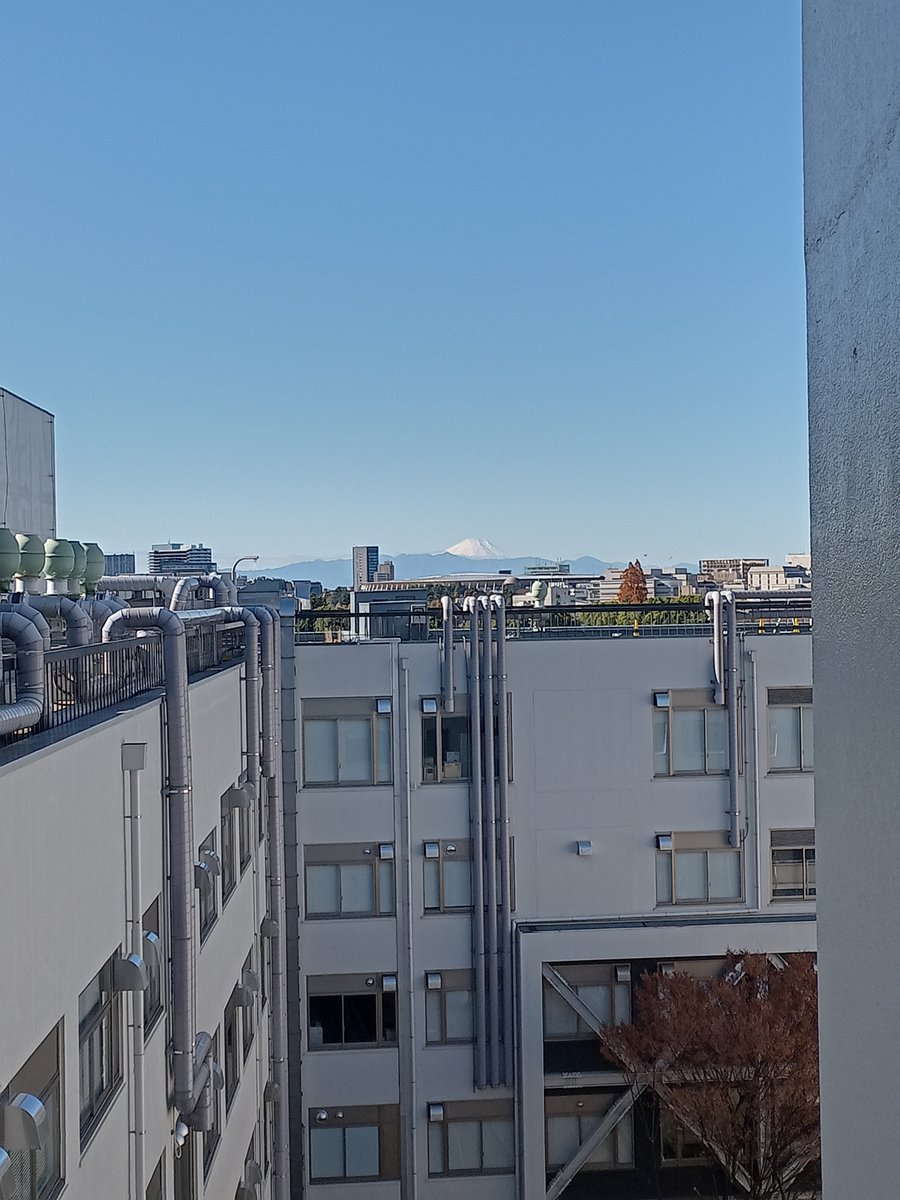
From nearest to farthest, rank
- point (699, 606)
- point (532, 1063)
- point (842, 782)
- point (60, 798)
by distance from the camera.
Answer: point (842, 782) → point (60, 798) → point (532, 1063) → point (699, 606)

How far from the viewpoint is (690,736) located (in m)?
17.2

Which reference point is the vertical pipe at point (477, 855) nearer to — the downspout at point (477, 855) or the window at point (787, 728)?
the downspout at point (477, 855)

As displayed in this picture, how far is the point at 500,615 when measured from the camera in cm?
1656

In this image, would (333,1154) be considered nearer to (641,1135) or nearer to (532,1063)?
(532,1063)

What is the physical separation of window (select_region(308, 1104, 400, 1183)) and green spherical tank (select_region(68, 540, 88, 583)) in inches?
371

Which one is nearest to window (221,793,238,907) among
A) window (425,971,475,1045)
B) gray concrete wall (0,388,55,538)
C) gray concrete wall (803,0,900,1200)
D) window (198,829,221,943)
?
window (198,829,221,943)

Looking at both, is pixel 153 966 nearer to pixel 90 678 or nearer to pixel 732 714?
pixel 90 678

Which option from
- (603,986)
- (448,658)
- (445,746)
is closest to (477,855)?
(445,746)

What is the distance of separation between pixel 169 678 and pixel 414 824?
964cm

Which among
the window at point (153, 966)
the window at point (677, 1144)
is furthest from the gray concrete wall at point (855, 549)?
the window at point (677, 1144)

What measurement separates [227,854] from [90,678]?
5174 mm

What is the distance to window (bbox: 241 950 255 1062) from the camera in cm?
1195

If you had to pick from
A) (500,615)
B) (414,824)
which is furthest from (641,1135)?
(500,615)

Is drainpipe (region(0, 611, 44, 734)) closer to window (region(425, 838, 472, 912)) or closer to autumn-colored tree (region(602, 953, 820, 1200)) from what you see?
window (region(425, 838, 472, 912))
